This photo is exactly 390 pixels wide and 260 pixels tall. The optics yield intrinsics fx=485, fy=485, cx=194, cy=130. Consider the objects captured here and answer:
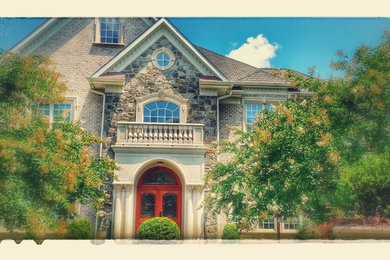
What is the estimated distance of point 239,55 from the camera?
13.9 m

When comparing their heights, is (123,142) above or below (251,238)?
above

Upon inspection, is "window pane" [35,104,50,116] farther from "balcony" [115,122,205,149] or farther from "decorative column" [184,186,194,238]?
"decorative column" [184,186,194,238]

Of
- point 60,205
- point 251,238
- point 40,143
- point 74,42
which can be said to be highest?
point 74,42

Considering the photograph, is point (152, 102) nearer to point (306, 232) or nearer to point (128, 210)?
point (128, 210)

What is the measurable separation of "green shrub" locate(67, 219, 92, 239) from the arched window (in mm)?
3454

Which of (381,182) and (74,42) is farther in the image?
(74,42)

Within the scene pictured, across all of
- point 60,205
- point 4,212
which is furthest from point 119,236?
point 4,212

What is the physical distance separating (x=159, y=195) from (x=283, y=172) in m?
3.65

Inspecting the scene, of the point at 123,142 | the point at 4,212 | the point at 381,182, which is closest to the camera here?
the point at 4,212

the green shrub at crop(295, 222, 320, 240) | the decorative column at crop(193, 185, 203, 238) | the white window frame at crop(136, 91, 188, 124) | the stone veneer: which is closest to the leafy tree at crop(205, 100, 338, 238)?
the green shrub at crop(295, 222, 320, 240)

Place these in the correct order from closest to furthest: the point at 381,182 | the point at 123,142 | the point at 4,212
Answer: the point at 4,212 → the point at 381,182 → the point at 123,142

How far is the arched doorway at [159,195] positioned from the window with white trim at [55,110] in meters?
2.76

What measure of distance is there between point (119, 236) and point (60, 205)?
181cm

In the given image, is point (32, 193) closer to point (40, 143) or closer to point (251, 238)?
point (40, 143)
